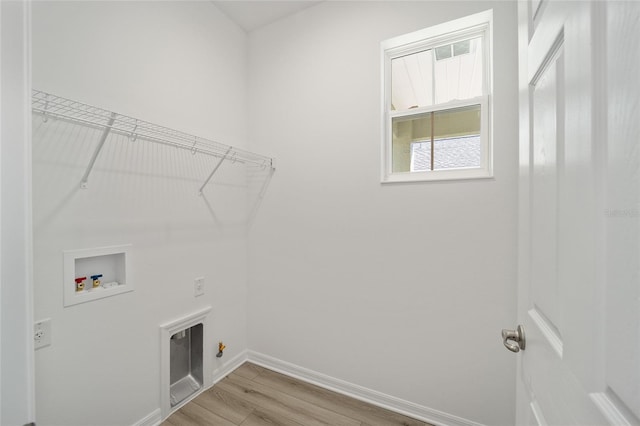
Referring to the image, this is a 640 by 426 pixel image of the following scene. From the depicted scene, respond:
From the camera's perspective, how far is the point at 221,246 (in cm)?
209

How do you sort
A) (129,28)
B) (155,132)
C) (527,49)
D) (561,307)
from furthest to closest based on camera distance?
(155,132) < (129,28) < (527,49) < (561,307)

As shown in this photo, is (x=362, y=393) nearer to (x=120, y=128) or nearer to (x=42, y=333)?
(x=42, y=333)

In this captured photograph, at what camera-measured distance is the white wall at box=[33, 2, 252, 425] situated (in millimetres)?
1197

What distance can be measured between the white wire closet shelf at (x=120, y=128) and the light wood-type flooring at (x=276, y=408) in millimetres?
1507

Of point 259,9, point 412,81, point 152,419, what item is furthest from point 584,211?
point 259,9

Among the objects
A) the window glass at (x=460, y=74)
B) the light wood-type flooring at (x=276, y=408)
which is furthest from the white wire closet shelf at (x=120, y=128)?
the light wood-type flooring at (x=276, y=408)

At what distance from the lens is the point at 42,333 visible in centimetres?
116

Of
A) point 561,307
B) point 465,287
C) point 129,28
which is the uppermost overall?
point 129,28

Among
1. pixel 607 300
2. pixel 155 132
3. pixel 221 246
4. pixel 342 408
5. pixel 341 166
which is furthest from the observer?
pixel 221 246

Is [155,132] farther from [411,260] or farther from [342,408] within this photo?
[342,408]

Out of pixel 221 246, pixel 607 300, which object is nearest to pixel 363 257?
pixel 221 246

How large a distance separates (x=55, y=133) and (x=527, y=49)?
1896mm

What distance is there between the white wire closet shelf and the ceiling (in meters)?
1.10

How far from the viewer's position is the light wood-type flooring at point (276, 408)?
1.63 metres
